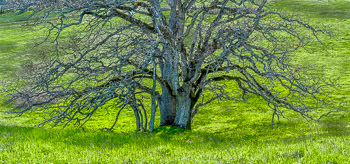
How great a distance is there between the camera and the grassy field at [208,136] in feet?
22.1

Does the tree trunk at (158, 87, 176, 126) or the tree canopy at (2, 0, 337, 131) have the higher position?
the tree canopy at (2, 0, 337, 131)

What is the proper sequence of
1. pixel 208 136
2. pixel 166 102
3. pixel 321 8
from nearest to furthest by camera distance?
pixel 208 136 < pixel 166 102 < pixel 321 8

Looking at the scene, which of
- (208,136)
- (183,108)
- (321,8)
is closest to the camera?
(208,136)

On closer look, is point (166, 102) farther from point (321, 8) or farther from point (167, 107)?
point (321, 8)

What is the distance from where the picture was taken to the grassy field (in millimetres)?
6730

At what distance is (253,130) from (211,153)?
47.6 feet

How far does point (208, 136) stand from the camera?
12.5 metres

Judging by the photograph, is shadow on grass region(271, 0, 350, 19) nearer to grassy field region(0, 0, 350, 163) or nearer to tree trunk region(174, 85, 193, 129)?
grassy field region(0, 0, 350, 163)

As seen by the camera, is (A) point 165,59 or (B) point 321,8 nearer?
(A) point 165,59

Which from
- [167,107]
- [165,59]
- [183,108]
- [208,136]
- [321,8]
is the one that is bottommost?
[208,136]

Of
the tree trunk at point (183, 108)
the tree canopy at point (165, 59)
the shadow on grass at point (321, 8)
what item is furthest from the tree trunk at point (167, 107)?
the shadow on grass at point (321, 8)

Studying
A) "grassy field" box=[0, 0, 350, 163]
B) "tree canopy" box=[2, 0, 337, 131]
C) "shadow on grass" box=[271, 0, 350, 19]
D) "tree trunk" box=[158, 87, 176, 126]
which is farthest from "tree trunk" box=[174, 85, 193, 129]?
"shadow on grass" box=[271, 0, 350, 19]

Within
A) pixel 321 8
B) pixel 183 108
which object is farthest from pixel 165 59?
pixel 321 8

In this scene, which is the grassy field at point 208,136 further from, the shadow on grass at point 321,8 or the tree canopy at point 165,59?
the tree canopy at point 165,59
